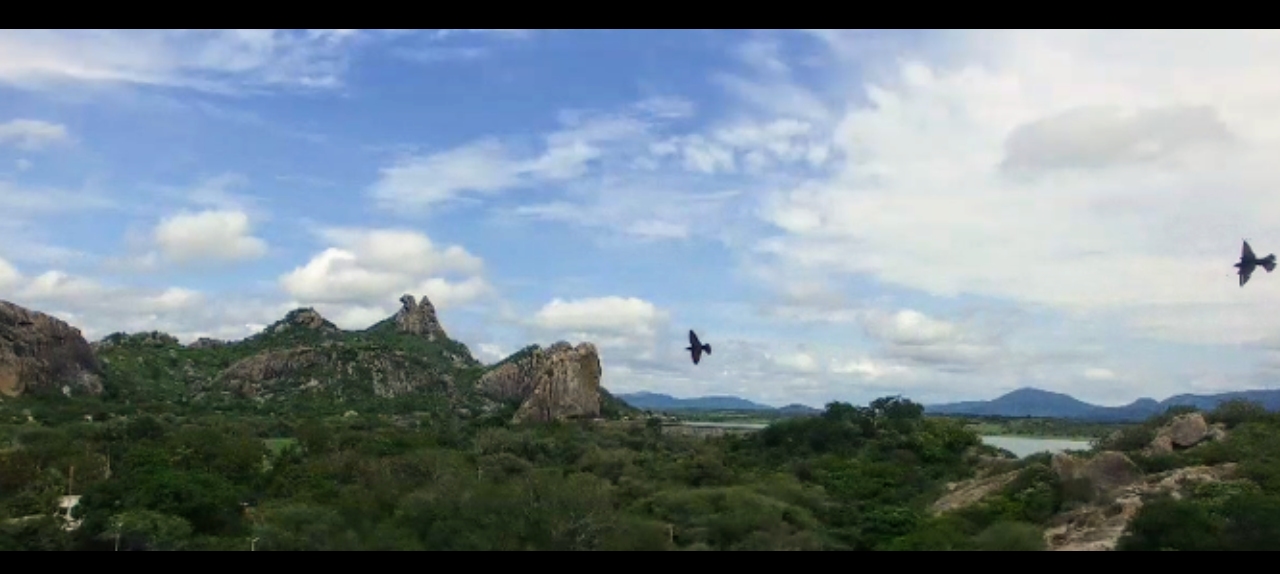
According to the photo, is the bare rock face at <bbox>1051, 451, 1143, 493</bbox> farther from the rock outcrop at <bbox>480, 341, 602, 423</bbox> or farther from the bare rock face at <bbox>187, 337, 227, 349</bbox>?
the bare rock face at <bbox>187, 337, 227, 349</bbox>

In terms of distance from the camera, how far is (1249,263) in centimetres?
271

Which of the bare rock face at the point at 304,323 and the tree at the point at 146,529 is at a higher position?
the bare rock face at the point at 304,323

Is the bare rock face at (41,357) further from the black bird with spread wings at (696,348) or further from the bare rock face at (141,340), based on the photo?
the black bird with spread wings at (696,348)

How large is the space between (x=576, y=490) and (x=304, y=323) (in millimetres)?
41829

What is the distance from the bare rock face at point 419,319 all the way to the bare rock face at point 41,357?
14903mm

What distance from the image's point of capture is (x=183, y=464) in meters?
17.3

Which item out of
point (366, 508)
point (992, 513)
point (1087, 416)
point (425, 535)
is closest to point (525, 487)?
point (366, 508)

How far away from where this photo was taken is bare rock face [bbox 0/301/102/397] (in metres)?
36.9

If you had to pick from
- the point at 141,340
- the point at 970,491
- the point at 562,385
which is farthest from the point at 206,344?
the point at 970,491

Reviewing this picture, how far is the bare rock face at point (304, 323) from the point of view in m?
51.7

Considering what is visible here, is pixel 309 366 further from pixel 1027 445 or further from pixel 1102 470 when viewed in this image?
pixel 1102 470

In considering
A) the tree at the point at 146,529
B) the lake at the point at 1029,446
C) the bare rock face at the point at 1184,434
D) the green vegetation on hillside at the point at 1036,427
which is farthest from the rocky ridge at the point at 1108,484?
the green vegetation on hillside at the point at 1036,427
